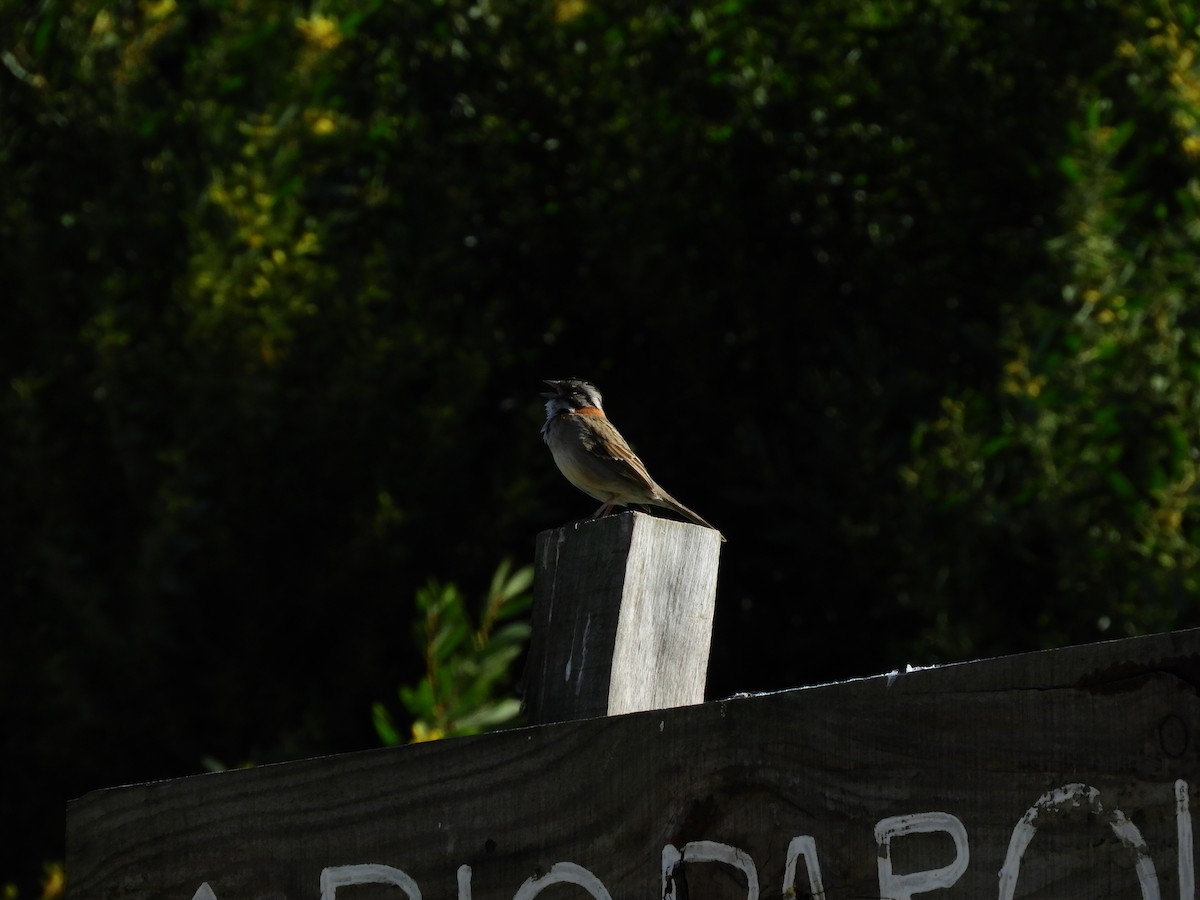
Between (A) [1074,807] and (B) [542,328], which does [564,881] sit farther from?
(B) [542,328]

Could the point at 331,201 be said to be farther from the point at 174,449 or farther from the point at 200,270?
the point at 174,449

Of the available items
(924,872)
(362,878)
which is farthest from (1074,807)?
(362,878)

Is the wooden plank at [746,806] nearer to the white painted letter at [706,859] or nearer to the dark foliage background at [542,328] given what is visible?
the white painted letter at [706,859]

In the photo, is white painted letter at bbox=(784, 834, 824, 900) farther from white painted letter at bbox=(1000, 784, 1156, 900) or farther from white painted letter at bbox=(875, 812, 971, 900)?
white painted letter at bbox=(1000, 784, 1156, 900)

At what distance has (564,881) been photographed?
1878mm

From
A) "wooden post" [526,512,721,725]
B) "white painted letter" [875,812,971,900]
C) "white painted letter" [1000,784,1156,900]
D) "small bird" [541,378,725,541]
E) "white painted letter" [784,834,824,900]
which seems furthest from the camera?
"small bird" [541,378,725,541]

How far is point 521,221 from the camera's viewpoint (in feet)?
21.1

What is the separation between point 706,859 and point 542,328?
4921 mm

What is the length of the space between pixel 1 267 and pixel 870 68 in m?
3.56

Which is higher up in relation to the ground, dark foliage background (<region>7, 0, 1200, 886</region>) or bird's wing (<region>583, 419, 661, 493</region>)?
dark foliage background (<region>7, 0, 1200, 886</region>)

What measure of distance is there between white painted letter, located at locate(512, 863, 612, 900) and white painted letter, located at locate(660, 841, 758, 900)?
9 centimetres

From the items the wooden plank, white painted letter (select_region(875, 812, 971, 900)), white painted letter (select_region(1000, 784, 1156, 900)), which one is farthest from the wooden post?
white painted letter (select_region(1000, 784, 1156, 900))

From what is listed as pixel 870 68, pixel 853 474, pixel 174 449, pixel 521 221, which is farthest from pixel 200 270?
pixel 870 68

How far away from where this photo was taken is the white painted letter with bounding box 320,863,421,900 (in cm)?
200
